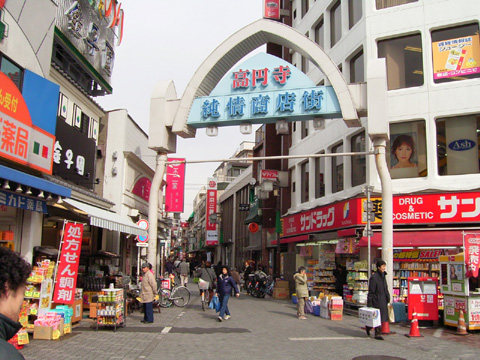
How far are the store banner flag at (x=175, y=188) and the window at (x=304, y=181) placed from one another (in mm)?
8389

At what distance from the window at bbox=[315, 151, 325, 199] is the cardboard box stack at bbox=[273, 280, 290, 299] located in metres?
4.91

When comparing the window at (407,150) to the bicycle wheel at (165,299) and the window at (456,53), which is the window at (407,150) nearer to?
the window at (456,53)

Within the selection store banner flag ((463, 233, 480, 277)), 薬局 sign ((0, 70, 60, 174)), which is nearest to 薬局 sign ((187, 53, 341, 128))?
store banner flag ((463, 233, 480, 277))

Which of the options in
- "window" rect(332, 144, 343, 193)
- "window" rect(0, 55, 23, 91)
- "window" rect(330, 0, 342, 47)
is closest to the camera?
"window" rect(0, 55, 23, 91)

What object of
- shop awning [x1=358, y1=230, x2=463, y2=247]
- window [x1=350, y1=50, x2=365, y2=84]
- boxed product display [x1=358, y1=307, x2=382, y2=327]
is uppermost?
window [x1=350, y1=50, x2=365, y2=84]

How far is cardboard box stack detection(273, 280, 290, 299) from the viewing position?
25234 mm

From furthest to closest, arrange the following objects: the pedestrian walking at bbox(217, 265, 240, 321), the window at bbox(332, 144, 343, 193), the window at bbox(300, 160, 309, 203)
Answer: the window at bbox(300, 160, 309, 203) < the window at bbox(332, 144, 343, 193) < the pedestrian walking at bbox(217, 265, 240, 321)

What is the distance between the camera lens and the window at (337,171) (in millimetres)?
22922

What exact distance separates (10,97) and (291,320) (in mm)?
10612

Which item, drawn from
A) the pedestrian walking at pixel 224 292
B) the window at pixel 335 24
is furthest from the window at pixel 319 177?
the pedestrian walking at pixel 224 292

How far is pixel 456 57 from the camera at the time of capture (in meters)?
18.5

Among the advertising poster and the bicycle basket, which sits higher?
the advertising poster

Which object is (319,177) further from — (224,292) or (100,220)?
(100,220)

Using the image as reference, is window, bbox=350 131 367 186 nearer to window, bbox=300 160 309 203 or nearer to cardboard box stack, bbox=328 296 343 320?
cardboard box stack, bbox=328 296 343 320
